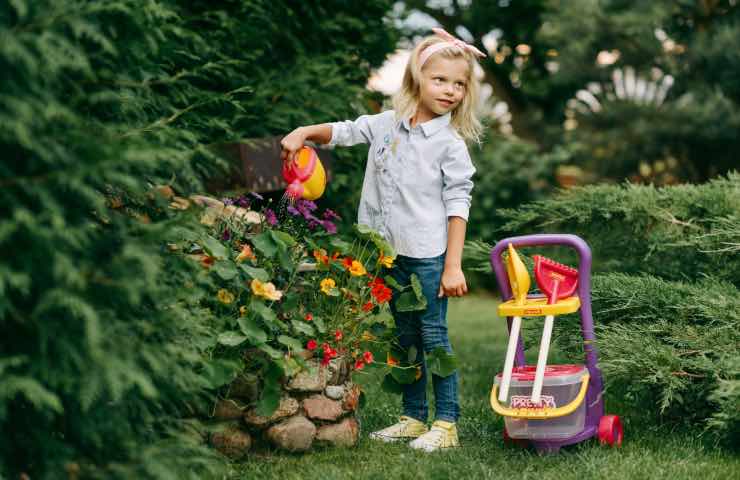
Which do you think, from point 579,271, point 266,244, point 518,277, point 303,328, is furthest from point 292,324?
point 579,271

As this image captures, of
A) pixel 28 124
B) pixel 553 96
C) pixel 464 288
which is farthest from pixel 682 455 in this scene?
pixel 553 96

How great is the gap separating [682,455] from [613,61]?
7.26m

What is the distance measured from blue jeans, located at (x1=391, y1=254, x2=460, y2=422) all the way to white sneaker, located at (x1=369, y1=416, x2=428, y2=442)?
0.10 m

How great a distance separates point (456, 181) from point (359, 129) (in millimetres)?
485

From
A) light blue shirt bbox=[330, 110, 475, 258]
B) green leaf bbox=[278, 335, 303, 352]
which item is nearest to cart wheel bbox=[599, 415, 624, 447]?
light blue shirt bbox=[330, 110, 475, 258]

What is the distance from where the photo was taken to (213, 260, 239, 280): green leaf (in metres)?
2.64

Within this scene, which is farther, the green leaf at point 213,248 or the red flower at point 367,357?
the red flower at point 367,357

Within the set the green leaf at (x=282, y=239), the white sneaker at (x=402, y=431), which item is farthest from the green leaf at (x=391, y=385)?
the green leaf at (x=282, y=239)

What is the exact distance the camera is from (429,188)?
310 cm

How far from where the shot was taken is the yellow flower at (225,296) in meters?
2.70

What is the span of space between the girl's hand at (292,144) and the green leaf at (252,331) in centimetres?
69

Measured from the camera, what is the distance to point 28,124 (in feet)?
5.90

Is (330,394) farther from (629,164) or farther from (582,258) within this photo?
(629,164)

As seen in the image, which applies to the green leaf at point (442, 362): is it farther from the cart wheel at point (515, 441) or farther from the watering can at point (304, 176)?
the watering can at point (304, 176)
